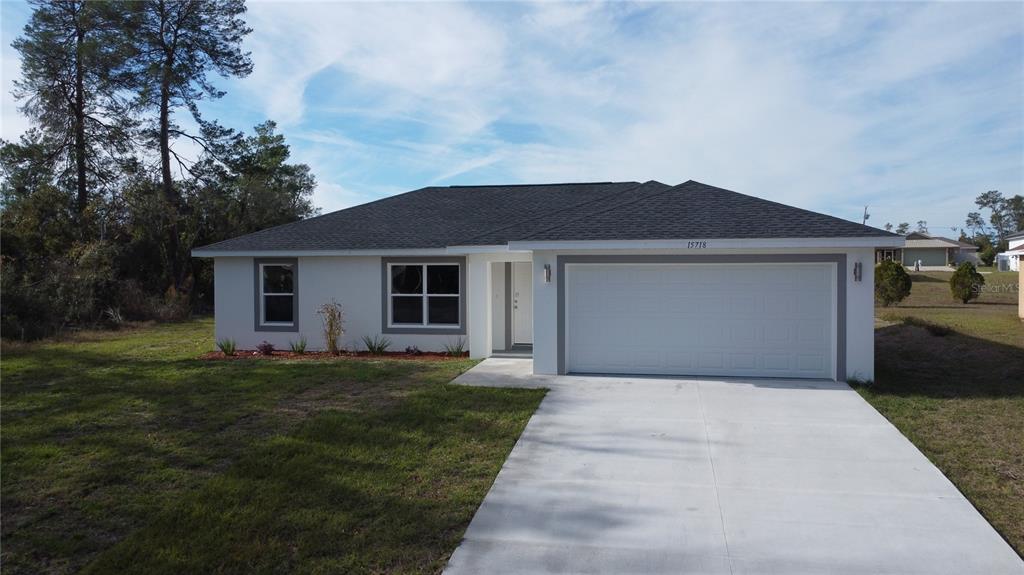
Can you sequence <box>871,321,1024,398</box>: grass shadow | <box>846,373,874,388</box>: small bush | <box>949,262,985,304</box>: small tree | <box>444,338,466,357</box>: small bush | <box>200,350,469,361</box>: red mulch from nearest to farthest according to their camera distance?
<box>871,321,1024,398</box>: grass shadow, <box>846,373,874,388</box>: small bush, <box>200,350,469,361</box>: red mulch, <box>444,338,466,357</box>: small bush, <box>949,262,985,304</box>: small tree

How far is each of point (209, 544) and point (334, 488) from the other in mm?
1267

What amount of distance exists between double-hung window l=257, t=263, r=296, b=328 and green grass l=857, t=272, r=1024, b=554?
11864mm

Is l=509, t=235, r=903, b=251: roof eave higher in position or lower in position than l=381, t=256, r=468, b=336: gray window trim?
higher

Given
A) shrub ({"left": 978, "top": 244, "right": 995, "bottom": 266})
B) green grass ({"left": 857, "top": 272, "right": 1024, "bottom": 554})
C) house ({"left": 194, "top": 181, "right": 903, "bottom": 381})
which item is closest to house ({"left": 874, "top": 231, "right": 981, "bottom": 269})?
shrub ({"left": 978, "top": 244, "right": 995, "bottom": 266})

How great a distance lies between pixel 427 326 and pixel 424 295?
69 cm

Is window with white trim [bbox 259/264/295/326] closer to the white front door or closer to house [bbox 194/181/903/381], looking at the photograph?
house [bbox 194/181/903/381]

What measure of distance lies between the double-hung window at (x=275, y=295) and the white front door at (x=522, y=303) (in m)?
5.14

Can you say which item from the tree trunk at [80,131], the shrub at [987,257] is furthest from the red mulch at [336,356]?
the shrub at [987,257]

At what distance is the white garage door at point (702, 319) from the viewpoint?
11.0 m

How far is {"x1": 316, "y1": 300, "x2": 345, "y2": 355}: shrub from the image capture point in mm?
14539

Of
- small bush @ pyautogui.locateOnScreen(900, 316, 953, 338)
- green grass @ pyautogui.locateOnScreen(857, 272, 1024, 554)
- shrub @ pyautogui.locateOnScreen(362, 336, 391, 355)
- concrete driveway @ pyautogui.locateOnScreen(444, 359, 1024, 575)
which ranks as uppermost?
small bush @ pyautogui.locateOnScreen(900, 316, 953, 338)

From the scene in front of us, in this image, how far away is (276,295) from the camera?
1546 cm

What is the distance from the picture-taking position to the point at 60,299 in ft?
62.4

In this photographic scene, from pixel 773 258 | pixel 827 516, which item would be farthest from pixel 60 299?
pixel 827 516
